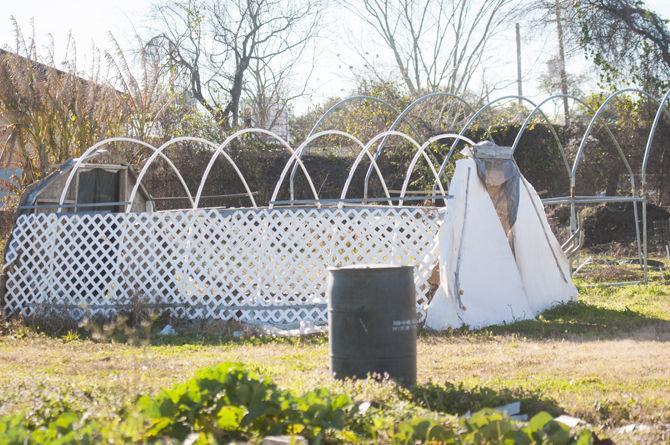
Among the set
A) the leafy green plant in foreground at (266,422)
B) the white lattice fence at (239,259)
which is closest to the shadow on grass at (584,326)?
the white lattice fence at (239,259)

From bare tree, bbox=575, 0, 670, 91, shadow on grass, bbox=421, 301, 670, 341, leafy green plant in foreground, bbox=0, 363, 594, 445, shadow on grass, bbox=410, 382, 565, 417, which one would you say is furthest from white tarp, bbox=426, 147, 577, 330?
bare tree, bbox=575, 0, 670, 91

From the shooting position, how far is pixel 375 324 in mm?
5848

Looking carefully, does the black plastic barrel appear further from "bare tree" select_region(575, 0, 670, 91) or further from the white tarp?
"bare tree" select_region(575, 0, 670, 91)

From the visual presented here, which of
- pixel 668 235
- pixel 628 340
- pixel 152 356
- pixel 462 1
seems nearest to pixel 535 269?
pixel 628 340

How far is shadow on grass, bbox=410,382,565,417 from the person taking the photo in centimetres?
537

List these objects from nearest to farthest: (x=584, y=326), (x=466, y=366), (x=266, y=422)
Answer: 1. (x=266, y=422)
2. (x=466, y=366)
3. (x=584, y=326)

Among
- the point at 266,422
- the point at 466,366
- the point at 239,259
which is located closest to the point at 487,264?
the point at 239,259

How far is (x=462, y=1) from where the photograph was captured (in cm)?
3109

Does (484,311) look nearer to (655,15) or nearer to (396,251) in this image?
(396,251)

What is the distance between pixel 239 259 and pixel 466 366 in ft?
13.0

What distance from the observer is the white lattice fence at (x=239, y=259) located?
1020cm

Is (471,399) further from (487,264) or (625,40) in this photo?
(625,40)

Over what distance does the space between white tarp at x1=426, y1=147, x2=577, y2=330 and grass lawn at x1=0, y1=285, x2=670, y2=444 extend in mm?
324

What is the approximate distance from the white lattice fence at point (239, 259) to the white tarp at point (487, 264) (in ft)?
0.94
